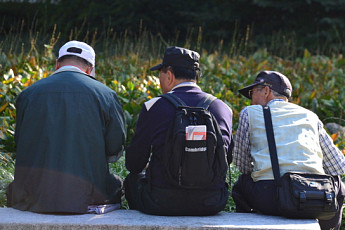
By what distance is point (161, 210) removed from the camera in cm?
382

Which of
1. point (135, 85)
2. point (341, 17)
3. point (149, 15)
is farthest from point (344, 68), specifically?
point (149, 15)

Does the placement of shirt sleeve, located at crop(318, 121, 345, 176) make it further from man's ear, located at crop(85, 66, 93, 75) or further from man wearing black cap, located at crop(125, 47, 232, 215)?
man's ear, located at crop(85, 66, 93, 75)

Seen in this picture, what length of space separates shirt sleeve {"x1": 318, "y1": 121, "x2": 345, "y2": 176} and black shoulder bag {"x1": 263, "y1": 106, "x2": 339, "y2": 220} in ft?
1.15

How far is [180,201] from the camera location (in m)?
3.79

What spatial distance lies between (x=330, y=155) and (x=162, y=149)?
1298 mm

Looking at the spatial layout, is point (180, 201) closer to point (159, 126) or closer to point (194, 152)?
point (194, 152)

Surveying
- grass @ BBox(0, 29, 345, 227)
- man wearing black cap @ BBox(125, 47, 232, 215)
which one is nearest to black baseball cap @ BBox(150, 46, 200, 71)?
man wearing black cap @ BBox(125, 47, 232, 215)

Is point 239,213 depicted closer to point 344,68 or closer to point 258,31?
point 344,68

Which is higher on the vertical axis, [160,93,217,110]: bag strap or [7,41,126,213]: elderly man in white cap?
[160,93,217,110]: bag strap

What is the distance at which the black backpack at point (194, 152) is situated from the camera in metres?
3.60

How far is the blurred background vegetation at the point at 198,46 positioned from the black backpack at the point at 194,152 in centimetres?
121

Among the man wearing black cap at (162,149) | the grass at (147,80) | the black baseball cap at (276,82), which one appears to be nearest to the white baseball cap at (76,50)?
the man wearing black cap at (162,149)

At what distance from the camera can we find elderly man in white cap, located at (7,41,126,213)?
3746 millimetres

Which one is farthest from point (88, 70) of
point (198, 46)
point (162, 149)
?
Result: point (198, 46)
